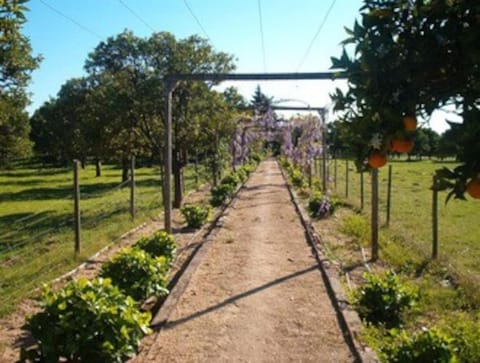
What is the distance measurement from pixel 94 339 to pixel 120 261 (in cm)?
195

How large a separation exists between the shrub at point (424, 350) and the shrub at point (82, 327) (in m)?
2.15

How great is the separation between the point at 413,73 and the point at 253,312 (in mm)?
4445

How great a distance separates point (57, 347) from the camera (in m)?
3.90

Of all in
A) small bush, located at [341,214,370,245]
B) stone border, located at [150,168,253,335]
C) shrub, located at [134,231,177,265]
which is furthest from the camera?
small bush, located at [341,214,370,245]

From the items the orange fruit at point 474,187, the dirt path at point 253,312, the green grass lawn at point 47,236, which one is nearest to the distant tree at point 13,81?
the green grass lawn at point 47,236

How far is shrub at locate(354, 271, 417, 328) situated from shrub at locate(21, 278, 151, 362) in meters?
2.67

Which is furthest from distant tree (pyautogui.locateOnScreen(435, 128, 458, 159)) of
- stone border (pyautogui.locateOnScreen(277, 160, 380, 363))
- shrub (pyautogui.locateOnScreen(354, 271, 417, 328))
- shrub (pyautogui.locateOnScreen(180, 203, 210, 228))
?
shrub (pyautogui.locateOnScreen(180, 203, 210, 228))

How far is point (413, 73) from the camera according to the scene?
6.73ft

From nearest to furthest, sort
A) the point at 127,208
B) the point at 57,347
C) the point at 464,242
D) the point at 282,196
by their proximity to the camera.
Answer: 1. the point at 57,347
2. the point at 464,242
3. the point at 127,208
4. the point at 282,196

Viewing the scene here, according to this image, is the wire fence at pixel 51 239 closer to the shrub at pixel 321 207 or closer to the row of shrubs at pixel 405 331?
the row of shrubs at pixel 405 331

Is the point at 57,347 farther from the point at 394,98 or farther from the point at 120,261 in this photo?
the point at 394,98

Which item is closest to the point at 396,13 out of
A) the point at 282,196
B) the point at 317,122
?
the point at 282,196

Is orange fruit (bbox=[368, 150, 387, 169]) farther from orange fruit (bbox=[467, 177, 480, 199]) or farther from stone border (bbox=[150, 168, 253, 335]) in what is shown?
stone border (bbox=[150, 168, 253, 335])

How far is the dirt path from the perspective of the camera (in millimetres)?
4828
